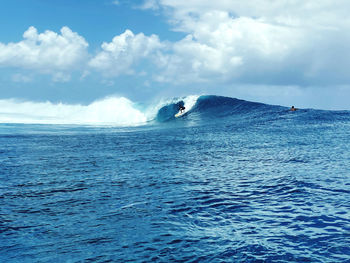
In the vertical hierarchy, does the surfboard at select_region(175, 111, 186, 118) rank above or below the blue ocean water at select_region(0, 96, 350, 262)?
above

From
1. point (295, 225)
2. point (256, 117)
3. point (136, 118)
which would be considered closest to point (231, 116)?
point (256, 117)

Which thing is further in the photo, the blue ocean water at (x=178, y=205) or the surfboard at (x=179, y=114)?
the surfboard at (x=179, y=114)

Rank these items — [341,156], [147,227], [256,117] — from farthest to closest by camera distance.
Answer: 1. [256,117]
2. [341,156]
3. [147,227]

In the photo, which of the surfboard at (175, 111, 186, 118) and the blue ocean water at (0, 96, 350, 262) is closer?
the blue ocean water at (0, 96, 350, 262)

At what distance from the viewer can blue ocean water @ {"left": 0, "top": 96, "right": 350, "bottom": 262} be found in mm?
6094

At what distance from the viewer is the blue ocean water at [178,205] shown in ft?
20.0

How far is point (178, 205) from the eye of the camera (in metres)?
8.74

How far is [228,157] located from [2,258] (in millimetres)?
10877

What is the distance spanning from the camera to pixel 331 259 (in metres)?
5.58

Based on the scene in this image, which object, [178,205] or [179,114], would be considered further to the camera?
[179,114]

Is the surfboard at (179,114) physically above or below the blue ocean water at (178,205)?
above

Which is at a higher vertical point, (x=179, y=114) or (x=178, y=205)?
(x=179, y=114)

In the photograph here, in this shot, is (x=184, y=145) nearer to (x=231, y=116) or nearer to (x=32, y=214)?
(x=32, y=214)

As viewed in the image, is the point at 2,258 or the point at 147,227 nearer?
the point at 2,258
